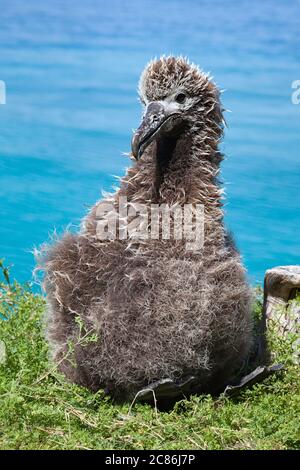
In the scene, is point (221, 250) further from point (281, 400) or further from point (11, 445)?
point (11, 445)

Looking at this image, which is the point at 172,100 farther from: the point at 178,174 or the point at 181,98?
the point at 178,174

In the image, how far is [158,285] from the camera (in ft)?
17.2

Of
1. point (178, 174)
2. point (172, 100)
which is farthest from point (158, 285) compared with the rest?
point (172, 100)

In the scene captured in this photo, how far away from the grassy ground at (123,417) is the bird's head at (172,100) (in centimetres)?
137

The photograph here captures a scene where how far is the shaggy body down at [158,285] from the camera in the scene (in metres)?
5.23

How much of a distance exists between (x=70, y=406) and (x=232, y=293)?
108cm

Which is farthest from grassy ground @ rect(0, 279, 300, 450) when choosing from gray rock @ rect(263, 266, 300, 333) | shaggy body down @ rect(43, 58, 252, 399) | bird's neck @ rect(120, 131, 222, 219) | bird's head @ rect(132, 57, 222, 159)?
bird's head @ rect(132, 57, 222, 159)

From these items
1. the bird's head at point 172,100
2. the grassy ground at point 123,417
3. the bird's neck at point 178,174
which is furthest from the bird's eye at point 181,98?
the grassy ground at point 123,417

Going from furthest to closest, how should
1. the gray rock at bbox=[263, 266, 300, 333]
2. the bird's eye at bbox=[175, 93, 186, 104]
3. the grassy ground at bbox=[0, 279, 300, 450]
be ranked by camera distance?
the gray rock at bbox=[263, 266, 300, 333] < the bird's eye at bbox=[175, 93, 186, 104] < the grassy ground at bbox=[0, 279, 300, 450]

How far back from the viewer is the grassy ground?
15.9 ft

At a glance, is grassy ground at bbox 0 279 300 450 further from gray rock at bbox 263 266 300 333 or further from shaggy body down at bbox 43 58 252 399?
gray rock at bbox 263 266 300 333

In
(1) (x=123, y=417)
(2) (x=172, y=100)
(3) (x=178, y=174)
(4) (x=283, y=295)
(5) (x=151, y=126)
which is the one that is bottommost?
(1) (x=123, y=417)

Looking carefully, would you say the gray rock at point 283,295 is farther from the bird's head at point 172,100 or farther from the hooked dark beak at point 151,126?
the hooked dark beak at point 151,126

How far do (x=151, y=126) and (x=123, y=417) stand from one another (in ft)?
5.03
